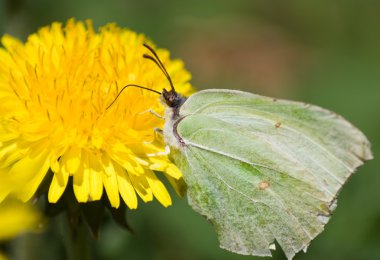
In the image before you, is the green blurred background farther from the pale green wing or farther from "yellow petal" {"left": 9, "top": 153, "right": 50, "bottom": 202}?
"yellow petal" {"left": 9, "top": 153, "right": 50, "bottom": 202}

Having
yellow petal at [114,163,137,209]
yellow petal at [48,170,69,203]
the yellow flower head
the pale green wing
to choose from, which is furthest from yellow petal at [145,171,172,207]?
yellow petal at [48,170,69,203]

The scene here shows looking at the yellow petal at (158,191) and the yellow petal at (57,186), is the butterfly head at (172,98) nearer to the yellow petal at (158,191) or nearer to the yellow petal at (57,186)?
the yellow petal at (158,191)

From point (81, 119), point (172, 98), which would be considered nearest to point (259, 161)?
point (172, 98)

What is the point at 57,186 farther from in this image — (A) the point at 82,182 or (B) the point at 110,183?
(B) the point at 110,183

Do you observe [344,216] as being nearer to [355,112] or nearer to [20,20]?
[355,112]

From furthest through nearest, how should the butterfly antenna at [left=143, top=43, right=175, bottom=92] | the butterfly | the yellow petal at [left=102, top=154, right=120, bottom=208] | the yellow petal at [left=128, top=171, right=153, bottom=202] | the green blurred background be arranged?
the green blurred background < the butterfly antenna at [left=143, top=43, right=175, bottom=92] < the butterfly < the yellow petal at [left=128, top=171, right=153, bottom=202] < the yellow petal at [left=102, top=154, right=120, bottom=208]

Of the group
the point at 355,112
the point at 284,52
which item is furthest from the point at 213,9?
the point at 355,112
